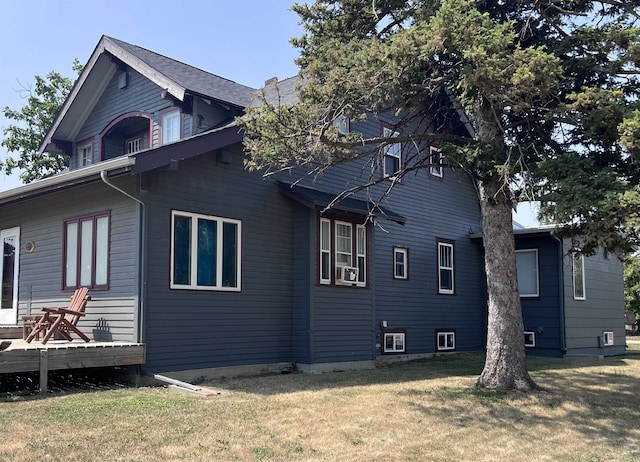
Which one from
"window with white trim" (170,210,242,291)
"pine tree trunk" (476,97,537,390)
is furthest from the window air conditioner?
"pine tree trunk" (476,97,537,390)

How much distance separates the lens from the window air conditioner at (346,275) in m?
12.3

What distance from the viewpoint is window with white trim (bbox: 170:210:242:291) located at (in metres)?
10.1

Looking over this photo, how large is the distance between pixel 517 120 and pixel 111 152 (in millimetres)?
9065

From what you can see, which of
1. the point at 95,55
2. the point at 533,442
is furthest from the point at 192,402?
the point at 95,55

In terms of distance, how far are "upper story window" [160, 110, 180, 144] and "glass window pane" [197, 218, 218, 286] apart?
2739 millimetres

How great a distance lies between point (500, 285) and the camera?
932cm

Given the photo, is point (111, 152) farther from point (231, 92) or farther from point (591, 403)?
point (591, 403)

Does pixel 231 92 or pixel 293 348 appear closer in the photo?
pixel 293 348

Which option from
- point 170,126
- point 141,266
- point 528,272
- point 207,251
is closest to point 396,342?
point 528,272

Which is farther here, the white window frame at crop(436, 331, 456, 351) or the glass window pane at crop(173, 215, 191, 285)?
the white window frame at crop(436, 331, 456, 351)

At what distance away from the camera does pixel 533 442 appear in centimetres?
645

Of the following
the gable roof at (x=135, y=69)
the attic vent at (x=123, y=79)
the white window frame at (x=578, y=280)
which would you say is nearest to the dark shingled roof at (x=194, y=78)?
the gable roof at (x=135, y=69)

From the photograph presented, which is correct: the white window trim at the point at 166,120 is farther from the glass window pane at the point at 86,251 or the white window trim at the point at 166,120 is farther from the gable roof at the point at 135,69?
the glass window pane at the point at 86,251

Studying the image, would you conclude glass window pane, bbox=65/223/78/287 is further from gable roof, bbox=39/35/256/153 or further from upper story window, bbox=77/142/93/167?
upper story window, bbox=77/142/93/167
